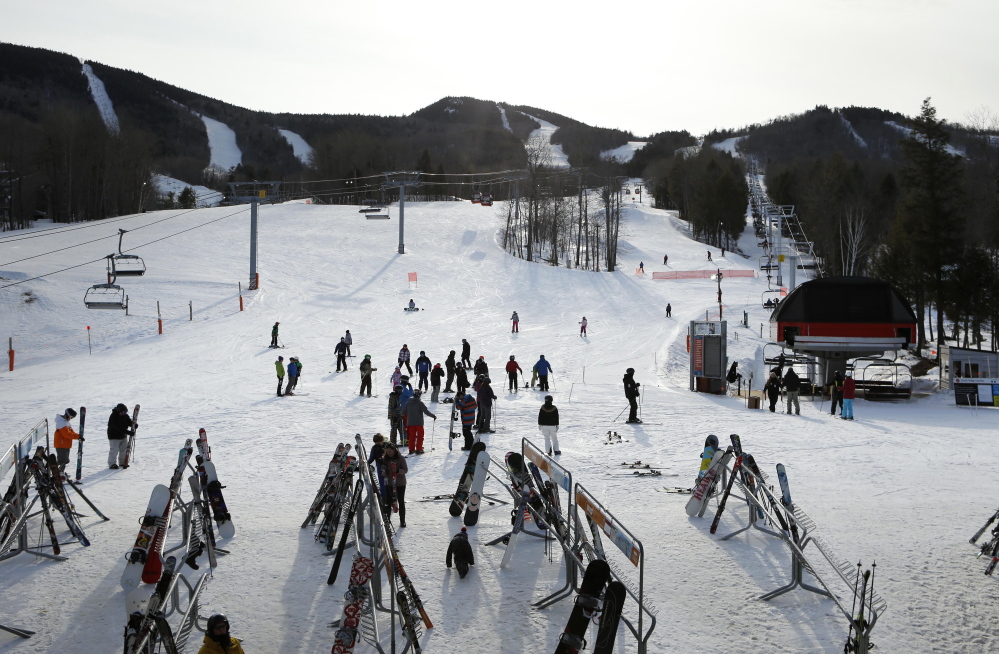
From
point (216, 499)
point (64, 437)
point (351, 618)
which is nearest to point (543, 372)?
point (64, 437)

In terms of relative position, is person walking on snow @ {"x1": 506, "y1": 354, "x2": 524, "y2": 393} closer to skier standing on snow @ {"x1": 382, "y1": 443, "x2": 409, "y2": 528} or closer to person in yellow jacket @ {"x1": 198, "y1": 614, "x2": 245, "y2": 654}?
→ skier standing on snow @ {"x1": 382, "y1": 443, "x2": 409, "y2": 528}

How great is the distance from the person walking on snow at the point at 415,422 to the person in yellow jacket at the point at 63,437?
5534 mm

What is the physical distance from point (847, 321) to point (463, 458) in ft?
51.2

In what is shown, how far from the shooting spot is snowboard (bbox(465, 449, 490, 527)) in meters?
9.75

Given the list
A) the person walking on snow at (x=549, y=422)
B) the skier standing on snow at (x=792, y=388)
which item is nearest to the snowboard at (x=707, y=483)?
the person walking on snow at (x=549, y=422)

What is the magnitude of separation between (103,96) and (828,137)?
173088 mm

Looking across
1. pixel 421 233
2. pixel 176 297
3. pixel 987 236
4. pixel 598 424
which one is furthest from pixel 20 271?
pixel 987 236

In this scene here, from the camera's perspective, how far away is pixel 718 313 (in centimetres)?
3869

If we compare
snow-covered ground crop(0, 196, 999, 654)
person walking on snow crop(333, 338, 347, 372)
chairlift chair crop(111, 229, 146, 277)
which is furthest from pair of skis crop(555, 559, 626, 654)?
chairlift chair crop(111, 229, 146, 277)

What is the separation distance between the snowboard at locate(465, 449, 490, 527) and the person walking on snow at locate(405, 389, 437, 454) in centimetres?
399

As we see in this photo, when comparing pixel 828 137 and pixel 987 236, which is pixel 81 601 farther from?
pixel 828 137

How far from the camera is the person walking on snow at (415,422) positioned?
13.9 meters

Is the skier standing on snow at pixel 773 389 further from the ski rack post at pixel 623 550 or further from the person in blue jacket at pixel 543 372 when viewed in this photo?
the ski rack post at pixel 623 550

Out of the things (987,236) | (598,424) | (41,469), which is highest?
(987,236)
